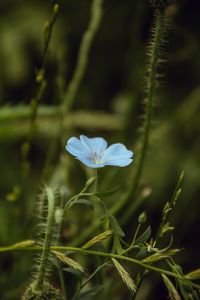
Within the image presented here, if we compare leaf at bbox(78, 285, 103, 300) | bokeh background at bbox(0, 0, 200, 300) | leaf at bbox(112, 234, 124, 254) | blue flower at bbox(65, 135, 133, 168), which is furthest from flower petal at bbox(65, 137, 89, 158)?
bokeh background at bbox(0, 0, 200, 300)

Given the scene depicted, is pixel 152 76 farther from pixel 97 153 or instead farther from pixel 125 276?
pixel 125 276

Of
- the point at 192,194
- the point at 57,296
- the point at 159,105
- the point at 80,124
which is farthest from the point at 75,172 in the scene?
the point at 57,296

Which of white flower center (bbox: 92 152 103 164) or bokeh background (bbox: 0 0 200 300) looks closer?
white flower center (bbox: 92 152 103 164)

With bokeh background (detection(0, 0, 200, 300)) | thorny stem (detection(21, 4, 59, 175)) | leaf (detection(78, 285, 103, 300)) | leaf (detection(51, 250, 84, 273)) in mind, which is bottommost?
bokeh background (detection(0, 0, 200, 300))

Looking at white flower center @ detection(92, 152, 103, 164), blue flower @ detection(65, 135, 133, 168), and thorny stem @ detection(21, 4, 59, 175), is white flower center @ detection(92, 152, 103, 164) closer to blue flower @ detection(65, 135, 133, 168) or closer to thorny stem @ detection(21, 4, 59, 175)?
blue flower @ detection(65, 135, 133, 168)

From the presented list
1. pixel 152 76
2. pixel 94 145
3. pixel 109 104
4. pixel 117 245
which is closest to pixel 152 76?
pixel 152 76

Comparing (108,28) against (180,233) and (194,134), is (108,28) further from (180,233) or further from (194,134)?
(180,233)
